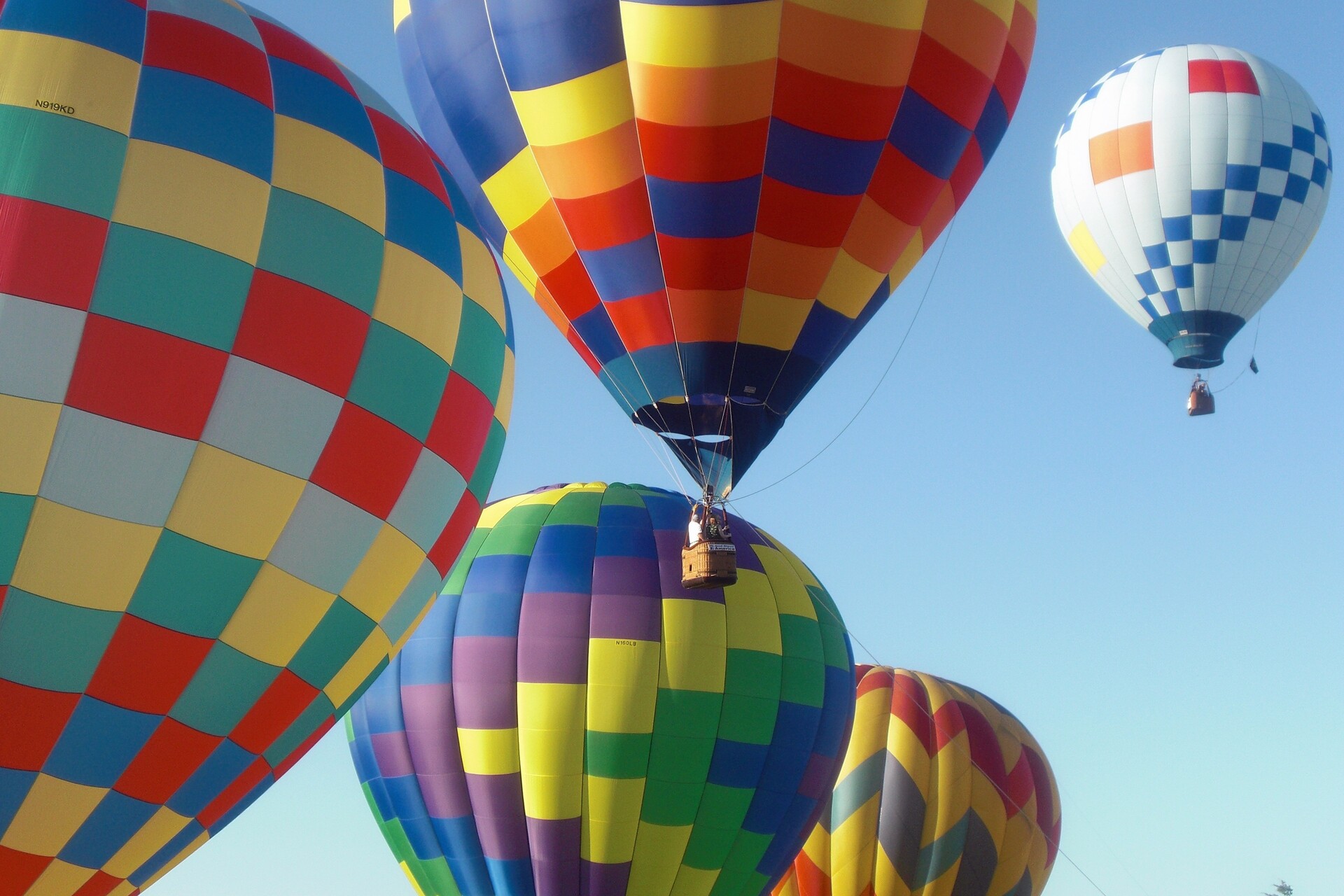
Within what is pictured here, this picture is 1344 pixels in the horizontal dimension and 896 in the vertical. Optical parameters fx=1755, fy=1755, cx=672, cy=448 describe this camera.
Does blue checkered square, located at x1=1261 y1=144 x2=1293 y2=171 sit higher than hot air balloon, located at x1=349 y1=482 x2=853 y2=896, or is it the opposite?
blue checkered square, located at x1=1261 y1=144 x2=1293 y2=171

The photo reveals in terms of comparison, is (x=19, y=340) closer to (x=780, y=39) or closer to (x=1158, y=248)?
(x=780, y=39)

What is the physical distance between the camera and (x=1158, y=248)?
600 inches

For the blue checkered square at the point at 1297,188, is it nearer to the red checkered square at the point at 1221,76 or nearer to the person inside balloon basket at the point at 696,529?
the red checkered square at the point at 1221,76

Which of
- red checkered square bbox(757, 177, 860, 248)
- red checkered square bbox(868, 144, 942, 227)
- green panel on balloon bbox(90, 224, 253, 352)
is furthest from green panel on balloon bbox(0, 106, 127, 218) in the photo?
red checkered square bbox(868, 144, 942, 227)

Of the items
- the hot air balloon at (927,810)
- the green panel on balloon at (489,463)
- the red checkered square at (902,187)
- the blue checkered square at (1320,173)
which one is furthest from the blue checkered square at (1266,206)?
the green panel on balloon at (489,463)

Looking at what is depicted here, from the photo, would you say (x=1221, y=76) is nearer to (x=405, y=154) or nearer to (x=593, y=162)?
(x=593, y=162)

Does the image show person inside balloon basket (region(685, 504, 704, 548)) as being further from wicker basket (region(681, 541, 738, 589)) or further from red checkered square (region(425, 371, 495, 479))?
red checkered square (region(425, 371, 495, 479))

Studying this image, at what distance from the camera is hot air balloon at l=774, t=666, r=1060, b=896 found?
42.8 ft

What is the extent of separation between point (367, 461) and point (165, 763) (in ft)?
4.36

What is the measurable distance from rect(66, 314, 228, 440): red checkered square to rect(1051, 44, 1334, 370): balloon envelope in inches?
424

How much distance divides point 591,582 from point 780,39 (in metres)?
3.55

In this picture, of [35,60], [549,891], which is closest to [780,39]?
[35,60]

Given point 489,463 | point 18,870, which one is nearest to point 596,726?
point 489,463

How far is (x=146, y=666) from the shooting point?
20.4 feet
